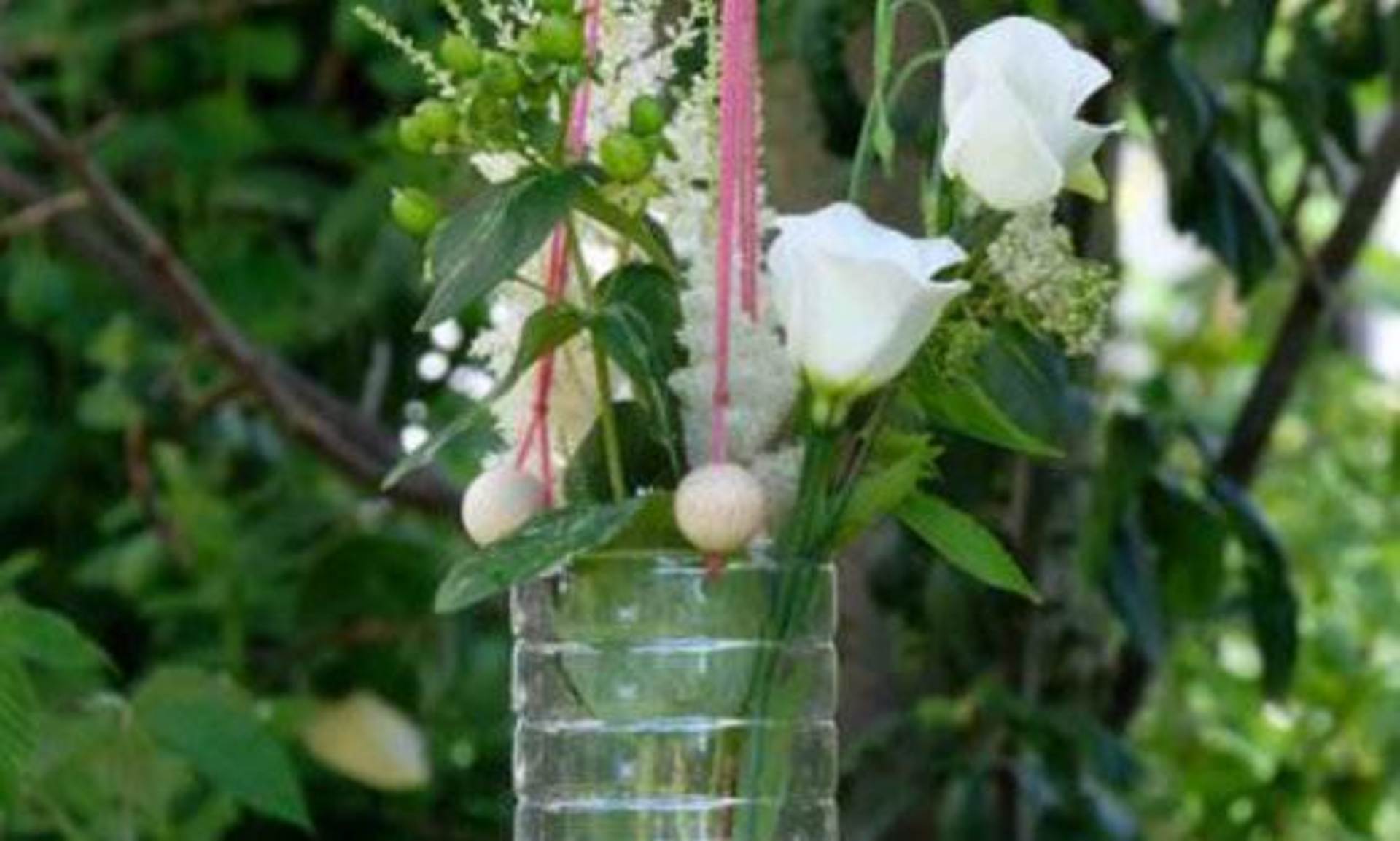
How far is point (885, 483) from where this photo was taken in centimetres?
117

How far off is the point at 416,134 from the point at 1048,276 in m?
0.19

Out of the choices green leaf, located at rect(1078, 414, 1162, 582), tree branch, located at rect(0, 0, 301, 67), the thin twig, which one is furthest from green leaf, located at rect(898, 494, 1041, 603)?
tree branch, located at rect(0, 0, 301, 67)

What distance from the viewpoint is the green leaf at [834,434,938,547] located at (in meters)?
1.17

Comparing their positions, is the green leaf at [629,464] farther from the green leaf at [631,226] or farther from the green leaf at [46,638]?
the green leaf at [46,638]

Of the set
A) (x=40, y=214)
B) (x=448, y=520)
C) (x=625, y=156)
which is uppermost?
(x=625, y=156)

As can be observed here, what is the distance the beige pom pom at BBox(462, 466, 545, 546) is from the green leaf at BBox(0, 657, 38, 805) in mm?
436

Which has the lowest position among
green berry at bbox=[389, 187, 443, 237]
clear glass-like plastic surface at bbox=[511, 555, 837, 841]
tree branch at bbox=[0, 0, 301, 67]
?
tree branch at bbox=[0, 0, 301, 67]

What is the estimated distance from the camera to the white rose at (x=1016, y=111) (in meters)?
1.13

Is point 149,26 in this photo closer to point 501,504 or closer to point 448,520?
point 448,520

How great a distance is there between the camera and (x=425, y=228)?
3.98 feet

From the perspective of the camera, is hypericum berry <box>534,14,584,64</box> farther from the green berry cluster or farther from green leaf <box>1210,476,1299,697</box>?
green leaf <box>1210,476,1299,697</box>


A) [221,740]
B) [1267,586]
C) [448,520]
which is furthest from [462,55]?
[448,520]

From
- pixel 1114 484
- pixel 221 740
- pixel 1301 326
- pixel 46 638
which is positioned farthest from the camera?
pixel 1301 326

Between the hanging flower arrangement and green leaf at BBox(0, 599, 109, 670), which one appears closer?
the hanging flower arrangement
